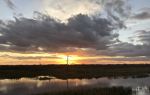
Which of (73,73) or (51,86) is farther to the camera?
(73,73)

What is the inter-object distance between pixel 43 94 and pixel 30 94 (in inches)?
88.3

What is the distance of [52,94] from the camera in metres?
41.1

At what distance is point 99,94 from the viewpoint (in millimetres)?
40500

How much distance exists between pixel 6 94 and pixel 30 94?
383 centimetres

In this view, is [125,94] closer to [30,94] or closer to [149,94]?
[149,94]

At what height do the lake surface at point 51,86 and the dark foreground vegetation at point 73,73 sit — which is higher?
the dark foreground vegetation at point 73,73

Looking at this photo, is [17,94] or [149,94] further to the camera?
[17,94]

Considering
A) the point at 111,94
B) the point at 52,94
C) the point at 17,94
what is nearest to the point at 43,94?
the point at 52,94

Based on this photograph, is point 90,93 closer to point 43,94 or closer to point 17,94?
point 43,94

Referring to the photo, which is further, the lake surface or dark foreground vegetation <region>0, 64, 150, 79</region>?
dark foreground vegetation <region>0, 64, 150, 79</region>

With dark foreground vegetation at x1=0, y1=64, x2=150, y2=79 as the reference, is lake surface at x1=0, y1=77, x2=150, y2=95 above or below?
below

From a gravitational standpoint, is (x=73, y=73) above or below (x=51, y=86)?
above

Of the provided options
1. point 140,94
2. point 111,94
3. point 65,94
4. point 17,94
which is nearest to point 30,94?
point 17,94

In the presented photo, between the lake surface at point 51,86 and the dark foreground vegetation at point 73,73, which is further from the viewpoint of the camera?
the dark foreground vegetation at point 73,73
